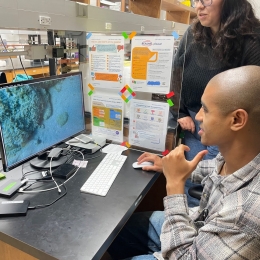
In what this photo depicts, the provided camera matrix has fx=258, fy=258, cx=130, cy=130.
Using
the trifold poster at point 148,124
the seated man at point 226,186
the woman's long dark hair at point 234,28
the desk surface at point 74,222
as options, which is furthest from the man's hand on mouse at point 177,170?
the woman's long dark hair at point 234,28

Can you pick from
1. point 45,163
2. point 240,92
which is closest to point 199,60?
point 240,92

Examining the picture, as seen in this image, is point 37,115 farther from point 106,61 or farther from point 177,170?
point 177,170

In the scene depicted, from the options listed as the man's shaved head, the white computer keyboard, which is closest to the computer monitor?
the white computer keyboard

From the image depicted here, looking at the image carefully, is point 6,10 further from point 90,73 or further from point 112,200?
point 112,200

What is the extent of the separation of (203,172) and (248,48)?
2.37ft

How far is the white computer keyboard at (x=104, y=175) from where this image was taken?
41.8 inches

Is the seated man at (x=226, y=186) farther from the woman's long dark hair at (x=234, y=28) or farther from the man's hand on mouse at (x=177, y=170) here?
the woman's long dark hair at (x=234, y=28)

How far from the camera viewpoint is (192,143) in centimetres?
156

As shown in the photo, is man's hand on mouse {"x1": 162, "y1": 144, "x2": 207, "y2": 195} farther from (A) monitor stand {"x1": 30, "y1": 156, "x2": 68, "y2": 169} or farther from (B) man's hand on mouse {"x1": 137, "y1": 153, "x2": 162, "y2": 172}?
(A) monitor stand {"x1": 30, "y1": 156, "x2": 68, "y2": 169}

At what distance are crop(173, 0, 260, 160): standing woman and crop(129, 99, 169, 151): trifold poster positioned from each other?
16cm

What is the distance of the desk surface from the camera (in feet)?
2.52

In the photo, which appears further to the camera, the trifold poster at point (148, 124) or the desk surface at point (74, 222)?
the trifold poster at point (148, 124)

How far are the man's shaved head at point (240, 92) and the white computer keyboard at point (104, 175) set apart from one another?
57cm

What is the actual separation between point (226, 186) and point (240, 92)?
12.0 inches
